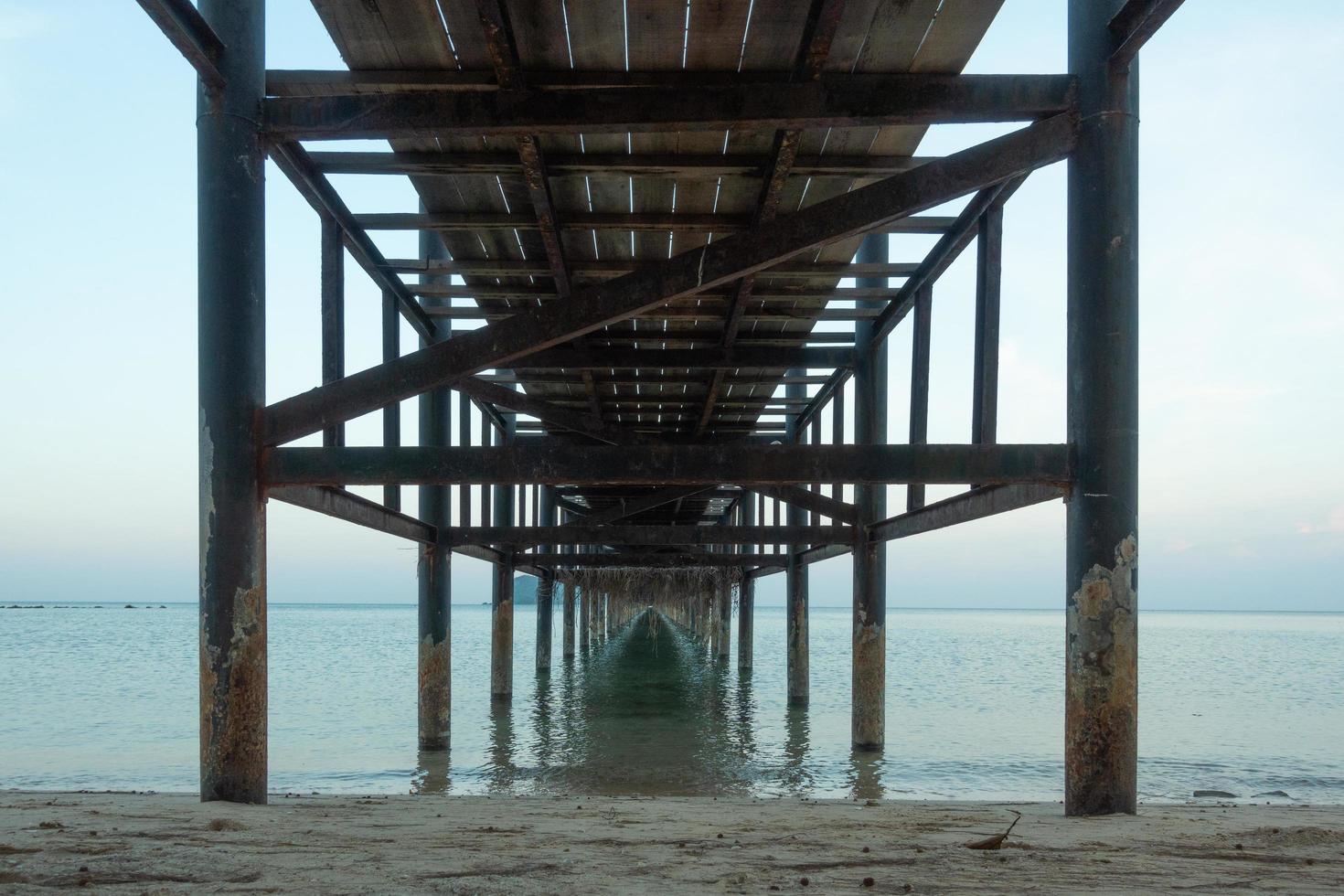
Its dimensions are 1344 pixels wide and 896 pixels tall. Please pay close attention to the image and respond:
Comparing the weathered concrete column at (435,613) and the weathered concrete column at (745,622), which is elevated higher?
the weathered concrete column at (435,613)

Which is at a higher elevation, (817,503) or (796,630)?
(817,503)

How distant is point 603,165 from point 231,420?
117 inches

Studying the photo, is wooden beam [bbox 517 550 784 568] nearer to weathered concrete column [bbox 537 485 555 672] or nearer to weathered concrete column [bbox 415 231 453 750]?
weathered concrete column [bbox 537 485 555 672]

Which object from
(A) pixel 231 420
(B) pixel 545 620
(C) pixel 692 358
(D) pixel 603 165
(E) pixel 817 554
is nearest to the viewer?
(A) pixel 231 420

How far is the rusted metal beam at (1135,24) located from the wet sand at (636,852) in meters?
4.04

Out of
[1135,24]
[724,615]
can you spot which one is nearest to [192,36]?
[1135,24]

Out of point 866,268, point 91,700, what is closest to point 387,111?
point 866,268

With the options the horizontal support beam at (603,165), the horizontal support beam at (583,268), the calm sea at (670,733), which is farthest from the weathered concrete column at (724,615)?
the horizontal support beam at (603,165)

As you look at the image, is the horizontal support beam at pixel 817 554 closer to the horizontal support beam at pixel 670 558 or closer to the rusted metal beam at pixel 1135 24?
the horizontal support beam at pixel 670 558

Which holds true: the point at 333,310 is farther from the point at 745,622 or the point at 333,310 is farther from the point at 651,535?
the point at 745,622

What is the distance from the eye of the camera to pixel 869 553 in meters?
13.4

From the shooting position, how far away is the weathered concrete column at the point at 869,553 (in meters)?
12.1

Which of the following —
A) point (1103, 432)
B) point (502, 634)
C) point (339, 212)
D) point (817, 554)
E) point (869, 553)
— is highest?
point (339, 212)

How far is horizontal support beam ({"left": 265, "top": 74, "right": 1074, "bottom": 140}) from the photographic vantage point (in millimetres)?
6180
